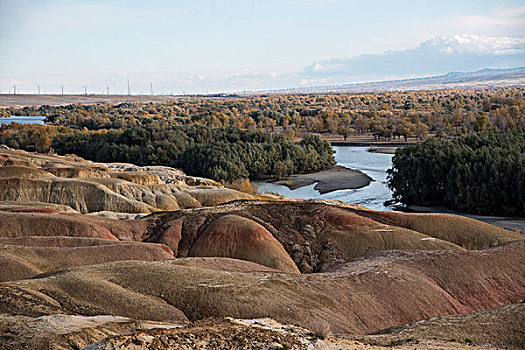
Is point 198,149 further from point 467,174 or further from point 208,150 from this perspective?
point 467,174

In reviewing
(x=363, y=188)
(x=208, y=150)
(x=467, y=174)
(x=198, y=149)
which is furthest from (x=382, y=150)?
(x=467, y=174)

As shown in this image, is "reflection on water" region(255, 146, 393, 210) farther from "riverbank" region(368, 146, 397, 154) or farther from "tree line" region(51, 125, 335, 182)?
"tree line" region(51, 125, 335, 182)

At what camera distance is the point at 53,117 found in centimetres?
19675

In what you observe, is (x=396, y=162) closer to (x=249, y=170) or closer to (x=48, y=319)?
(x=249, y=170)

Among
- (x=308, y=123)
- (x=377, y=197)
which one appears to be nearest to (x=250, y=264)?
(x=377, y=197)

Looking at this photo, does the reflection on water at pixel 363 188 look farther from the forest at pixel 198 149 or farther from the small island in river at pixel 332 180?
the forest at pixel 198 149

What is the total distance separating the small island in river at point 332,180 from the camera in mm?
87375

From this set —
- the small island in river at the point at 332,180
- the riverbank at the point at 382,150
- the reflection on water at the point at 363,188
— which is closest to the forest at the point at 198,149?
the small island in river at the point at 332,180

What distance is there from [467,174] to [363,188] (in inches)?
778

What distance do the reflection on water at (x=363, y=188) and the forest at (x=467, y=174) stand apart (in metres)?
3.33

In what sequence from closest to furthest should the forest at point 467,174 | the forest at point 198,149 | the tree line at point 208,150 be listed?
the forest at point 467,174 < the tree line at point 208,150 < the forest at point 198,149

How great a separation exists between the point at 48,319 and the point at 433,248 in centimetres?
2693

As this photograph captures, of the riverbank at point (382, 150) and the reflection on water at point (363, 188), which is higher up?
the riverbank at point (382, 150)

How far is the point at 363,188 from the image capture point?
85250mm
